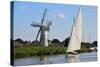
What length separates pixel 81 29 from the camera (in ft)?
8.34

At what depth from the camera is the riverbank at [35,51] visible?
2.27 meters

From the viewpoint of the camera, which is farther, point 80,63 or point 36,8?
point 80,63

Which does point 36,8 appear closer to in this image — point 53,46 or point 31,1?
point 31,1

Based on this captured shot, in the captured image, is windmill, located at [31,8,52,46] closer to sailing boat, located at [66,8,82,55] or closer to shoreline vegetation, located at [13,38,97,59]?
shoreline vegetation, located at [13,38,97,59]

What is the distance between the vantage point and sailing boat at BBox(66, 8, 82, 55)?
249 centimetres

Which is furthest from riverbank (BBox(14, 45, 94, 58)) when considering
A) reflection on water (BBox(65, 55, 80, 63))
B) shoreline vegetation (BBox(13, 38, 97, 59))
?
reflection on water (BBox(65, 55, 80, 63))

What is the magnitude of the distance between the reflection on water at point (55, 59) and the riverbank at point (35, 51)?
1.7 inches

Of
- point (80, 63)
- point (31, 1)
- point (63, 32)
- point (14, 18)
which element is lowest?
point (80, 63)

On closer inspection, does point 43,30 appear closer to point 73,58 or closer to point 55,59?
point 55,59

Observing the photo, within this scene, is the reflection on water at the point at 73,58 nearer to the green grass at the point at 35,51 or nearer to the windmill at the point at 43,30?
the green grass at the point at 35,51

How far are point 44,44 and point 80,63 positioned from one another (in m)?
0.50

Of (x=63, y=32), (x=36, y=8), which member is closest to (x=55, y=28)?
(x=63, y=32)

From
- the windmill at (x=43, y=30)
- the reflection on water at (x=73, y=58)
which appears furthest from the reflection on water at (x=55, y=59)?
the windmill at (x=43, y=30)
